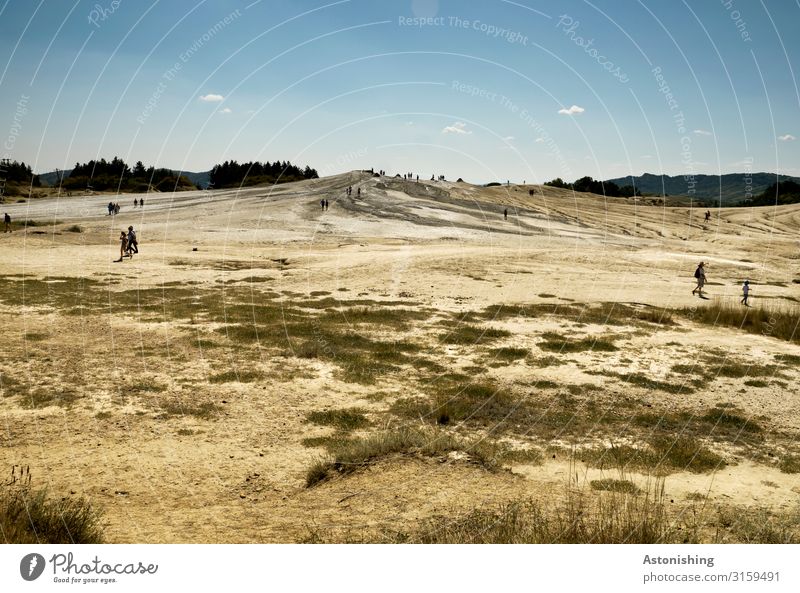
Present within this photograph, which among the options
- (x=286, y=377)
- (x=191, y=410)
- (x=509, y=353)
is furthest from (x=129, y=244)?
(x=509, y=353)

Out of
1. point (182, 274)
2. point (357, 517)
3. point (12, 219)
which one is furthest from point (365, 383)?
point (12, 219)

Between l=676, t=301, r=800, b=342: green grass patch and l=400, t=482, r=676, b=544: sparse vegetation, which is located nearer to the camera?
l=400, t=482, r=676, b=544: sparse vegetation

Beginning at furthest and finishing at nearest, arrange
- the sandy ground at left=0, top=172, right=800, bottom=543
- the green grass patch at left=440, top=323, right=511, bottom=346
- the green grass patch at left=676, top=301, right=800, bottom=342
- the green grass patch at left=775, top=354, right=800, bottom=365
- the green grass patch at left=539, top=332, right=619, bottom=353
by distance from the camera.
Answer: the green grass patch at left=676, top=301, right=800, bottom=342 < the green grass patch at left=440, top=323, right=511, bottom=346 < the green grass patch at left=539, top=332, right=619, bottom=353 < the green grass patch at left=775, top=354, right=800, bottom=365 < the sandy ground at left=0, top=172, right=800, bottom=543

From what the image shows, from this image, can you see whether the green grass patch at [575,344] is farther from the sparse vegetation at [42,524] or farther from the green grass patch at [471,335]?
the sparse vegetation at [42,524]

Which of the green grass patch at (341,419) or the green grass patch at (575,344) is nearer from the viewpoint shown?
the green grass patch at (341,419)

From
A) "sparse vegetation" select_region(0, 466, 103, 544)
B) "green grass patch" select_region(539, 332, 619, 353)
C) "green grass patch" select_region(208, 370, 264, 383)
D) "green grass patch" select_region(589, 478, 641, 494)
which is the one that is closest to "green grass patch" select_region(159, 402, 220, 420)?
"green grass patch" select_region(208, 370, 264, 383)

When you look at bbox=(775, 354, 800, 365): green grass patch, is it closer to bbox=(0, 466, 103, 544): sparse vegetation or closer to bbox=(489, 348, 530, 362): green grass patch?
bbox=(489, 348, 530, 362): green grass patch

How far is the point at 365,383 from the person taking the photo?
54.5ft

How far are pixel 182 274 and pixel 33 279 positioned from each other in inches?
350

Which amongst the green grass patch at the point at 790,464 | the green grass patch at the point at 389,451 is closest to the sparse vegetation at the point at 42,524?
the green grass patch at the point at 389,451

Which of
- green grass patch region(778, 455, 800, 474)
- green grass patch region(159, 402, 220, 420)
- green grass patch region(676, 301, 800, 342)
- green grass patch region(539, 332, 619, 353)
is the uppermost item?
green grass patch region(676, 301, 800, 342)

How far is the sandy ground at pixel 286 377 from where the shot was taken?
893 cm

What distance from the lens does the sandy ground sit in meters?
8.93
